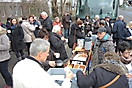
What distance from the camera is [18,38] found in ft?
20.6

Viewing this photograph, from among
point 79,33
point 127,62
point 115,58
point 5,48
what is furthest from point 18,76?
point 79,33

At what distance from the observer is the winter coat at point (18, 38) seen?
20.2ft

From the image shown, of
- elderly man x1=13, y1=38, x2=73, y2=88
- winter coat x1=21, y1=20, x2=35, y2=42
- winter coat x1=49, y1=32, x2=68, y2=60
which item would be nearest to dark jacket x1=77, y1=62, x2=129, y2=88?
elderly man x1=13, y1=38, x2=73, y2=88

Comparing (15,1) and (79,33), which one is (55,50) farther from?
(15,1)

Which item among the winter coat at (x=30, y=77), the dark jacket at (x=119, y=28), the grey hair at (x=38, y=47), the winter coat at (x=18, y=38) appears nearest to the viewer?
the winter coat at (x=30, y=77)

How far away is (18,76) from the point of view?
1892 mm

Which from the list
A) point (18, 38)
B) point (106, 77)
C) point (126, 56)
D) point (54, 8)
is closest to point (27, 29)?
point (18, 38)

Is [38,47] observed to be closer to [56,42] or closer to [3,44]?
[56,42]

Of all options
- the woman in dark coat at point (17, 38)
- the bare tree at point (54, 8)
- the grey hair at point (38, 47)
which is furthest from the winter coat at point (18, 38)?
the bare tree at point (54, 8)

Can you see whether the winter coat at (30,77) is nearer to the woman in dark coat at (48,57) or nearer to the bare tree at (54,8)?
the woman in dark coat at (48,57)

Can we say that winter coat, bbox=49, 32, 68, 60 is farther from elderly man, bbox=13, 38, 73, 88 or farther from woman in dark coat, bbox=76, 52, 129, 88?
elderly man, bbox=13, 38, 73, 88

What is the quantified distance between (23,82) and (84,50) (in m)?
3.56

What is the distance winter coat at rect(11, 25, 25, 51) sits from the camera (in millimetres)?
6170

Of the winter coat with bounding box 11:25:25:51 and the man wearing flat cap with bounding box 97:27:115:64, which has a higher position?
the man wearing flat cap with bounding box 97:27:115:64
